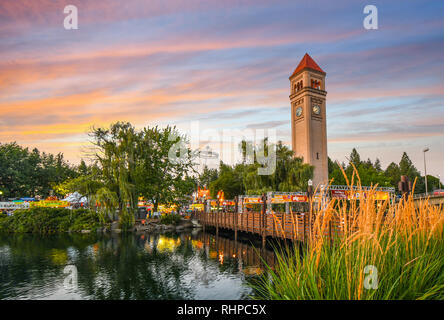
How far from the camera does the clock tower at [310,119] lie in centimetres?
5200

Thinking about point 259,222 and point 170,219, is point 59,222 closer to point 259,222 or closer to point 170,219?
point 170,219

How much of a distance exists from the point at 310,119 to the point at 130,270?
145ft

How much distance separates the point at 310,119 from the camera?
52344 millimetres

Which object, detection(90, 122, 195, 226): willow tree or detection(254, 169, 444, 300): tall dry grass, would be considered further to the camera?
detection(90, 122, 195, 226): willow tree

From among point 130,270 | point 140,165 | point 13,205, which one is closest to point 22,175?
point 13,205

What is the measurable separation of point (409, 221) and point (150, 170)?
33.7 m

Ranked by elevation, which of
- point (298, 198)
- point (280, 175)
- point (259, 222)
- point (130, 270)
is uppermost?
point (280, 175)

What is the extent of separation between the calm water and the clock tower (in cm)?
3291

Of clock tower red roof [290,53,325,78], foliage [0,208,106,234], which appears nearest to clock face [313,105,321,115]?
clock tower red roof [290,53,325,78]

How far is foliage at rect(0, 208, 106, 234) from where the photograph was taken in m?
31.2

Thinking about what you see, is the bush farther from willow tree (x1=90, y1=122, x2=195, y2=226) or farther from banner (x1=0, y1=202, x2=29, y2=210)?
banner (x1=0, y1=202, x2=29, y2=210)

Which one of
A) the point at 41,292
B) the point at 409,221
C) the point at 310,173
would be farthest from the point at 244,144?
the point at 409,221

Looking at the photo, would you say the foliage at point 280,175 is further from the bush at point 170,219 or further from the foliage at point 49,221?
the foliage at point 49,221
